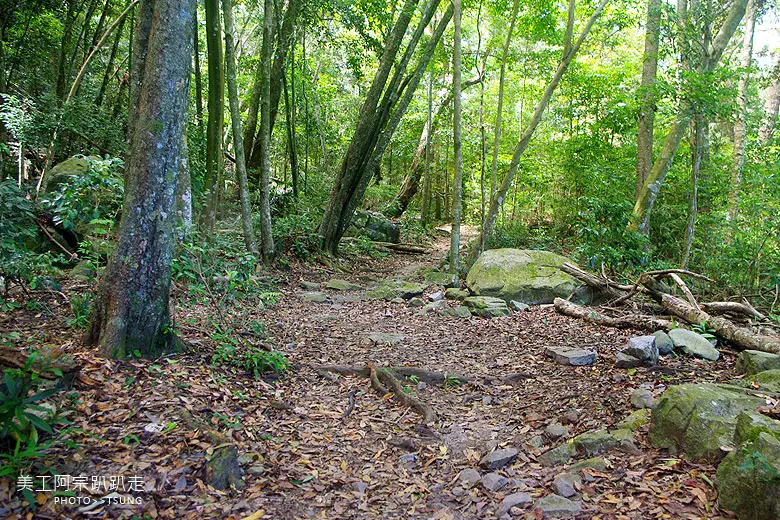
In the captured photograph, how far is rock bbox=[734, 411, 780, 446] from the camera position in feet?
8.42

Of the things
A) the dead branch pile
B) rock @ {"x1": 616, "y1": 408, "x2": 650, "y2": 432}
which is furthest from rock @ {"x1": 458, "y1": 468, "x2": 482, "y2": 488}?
the dead branch pile

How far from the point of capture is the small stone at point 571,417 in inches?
152

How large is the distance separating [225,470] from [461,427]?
204 cm

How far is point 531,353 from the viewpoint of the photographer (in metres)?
5.76

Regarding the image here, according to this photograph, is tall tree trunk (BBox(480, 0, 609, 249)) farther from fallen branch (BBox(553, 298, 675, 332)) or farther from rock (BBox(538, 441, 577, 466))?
rock (BBox(538, 441, 577, 466))

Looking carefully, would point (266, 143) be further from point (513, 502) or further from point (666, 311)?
point (513, 502)

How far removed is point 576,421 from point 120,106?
483 inches

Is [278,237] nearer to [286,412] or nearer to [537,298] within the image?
[537,298]

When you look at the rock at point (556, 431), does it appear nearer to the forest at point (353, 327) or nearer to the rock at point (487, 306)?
the forest at point (353, 327)

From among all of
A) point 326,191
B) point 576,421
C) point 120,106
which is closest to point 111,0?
point 120,106

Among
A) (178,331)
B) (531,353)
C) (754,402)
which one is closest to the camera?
(754,402)

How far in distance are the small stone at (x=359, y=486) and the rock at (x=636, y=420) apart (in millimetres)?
1952

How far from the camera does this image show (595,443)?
3391mm

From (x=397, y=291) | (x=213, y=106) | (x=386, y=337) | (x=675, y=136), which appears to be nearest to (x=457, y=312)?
(x=397, y=291)
